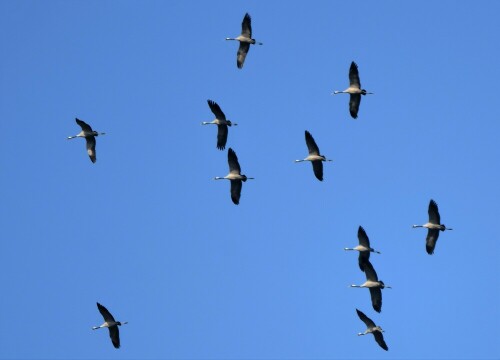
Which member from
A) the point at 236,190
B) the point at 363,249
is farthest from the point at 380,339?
the point at 236,190

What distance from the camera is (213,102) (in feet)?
241

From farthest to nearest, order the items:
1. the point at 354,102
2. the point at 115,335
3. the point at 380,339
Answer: the point at 354,102, the point at 380,339, the point at 115,335

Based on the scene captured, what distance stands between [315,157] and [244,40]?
24.5ft

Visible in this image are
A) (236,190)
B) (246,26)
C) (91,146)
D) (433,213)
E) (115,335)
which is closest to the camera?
(115,335)

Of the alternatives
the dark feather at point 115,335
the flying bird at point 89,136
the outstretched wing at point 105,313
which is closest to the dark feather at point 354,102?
the flying bird at point 89,136

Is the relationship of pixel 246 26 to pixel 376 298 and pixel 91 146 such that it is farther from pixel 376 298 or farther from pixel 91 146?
pixel 376 298

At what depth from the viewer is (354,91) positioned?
72.8 m

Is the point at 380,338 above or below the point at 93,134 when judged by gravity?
below

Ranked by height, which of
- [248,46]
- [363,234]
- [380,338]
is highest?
[248,46]

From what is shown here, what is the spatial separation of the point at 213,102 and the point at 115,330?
1279 centimetres

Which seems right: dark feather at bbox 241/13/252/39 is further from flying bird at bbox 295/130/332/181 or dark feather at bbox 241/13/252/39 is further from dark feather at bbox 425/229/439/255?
dark feather at bbox 425/229/439/255

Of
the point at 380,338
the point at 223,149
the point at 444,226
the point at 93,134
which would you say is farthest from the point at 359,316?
the point at 93,134

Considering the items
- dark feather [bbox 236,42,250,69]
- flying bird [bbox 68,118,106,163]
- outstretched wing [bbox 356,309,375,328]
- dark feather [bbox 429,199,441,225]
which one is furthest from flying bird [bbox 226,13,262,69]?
outstretched wing [bbox 356,309,375,328]

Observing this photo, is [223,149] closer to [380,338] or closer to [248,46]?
[248,46]
